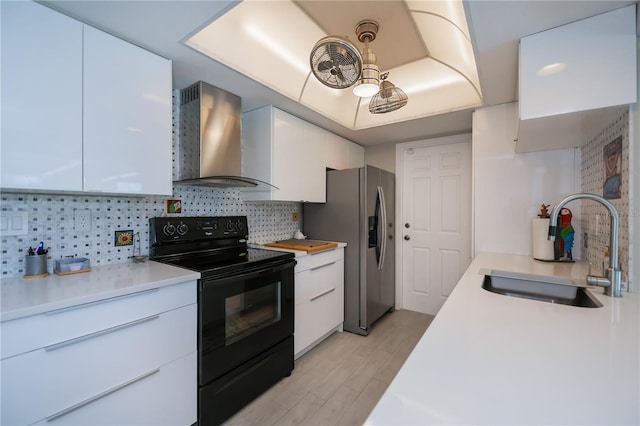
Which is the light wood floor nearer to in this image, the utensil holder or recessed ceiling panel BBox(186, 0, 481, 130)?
the utensil holder

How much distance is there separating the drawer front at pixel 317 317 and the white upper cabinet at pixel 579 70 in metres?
2.01

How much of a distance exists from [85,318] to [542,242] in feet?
8.67

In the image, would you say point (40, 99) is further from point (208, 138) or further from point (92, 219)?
point (208, 138)

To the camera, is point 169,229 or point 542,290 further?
point 169,229

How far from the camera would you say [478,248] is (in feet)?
7.57

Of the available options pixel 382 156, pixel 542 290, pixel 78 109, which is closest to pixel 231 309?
pixel 78 109

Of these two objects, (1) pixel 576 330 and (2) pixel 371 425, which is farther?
(1) pixel 576 330

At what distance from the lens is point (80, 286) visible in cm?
124

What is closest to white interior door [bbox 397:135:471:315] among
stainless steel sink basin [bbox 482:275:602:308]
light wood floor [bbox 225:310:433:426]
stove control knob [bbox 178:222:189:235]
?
light wood floor [bbox 225:310:433:426]

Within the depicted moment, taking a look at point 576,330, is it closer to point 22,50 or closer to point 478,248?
point 478,248

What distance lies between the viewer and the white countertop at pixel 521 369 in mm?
485

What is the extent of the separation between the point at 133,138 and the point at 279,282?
1284 mm

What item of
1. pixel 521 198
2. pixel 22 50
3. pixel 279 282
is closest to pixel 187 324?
pixel 279 282

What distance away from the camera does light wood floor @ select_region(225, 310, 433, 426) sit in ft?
5.61
